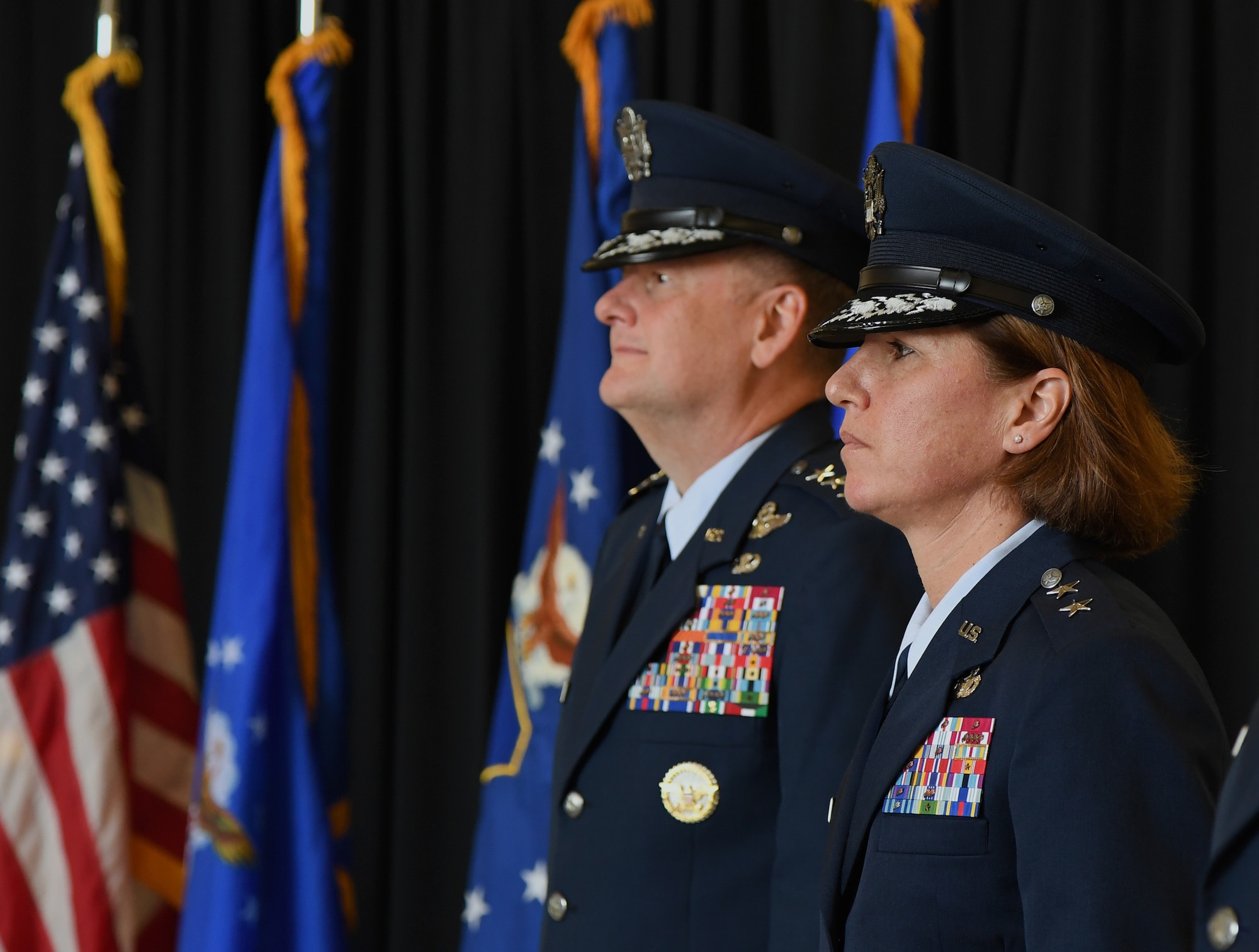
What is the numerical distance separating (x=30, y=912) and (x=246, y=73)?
1764 mm

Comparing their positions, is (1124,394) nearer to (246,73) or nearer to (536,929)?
(536,929)

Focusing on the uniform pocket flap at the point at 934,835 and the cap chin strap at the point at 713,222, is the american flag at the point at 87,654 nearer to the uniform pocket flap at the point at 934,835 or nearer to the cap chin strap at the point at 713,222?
the cap chin strap at the point at 713,222

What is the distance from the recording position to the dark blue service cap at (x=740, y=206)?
5.85ft

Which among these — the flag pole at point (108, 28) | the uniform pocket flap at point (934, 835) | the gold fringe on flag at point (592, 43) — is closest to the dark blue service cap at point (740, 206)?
the gold fringe on flag at point (592, 43)

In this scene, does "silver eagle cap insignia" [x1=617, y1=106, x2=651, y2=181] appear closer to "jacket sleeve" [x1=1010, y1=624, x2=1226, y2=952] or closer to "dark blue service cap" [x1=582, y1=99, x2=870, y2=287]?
"dark blue service cap" [x1=582, y1=99, x2=870, y2=287]

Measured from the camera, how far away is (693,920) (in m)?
1.52

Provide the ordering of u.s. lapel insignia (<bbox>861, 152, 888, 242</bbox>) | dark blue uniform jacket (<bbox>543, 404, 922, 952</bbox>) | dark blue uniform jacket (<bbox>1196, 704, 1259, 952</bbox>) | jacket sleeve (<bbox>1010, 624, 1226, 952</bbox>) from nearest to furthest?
1. dark blue uniform jacket (<bbox>1196, 704, 1259, 952</bbox>)
2. jacket sleeve (<bbox>1010, 624, 1226, 952</bbox>)
3. u.s. lapel insignia (<bbox>861, 152, 888, 242</bbox>)
4. dark blue uniform jacket (<bbox>543, 404, 922, 952</bbox>)

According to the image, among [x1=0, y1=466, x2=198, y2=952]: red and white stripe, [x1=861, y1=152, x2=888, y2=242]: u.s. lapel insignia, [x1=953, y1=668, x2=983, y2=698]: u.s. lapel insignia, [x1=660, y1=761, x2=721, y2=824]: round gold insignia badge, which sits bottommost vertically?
[x1=0, y1=466, x2=198, y2=952]: red and white stripe

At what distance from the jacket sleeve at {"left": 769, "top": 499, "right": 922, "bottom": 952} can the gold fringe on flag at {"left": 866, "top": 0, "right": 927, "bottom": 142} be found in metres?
0.93

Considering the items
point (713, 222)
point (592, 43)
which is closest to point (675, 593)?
point (713, 222)

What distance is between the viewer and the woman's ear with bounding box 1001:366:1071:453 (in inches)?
46.6

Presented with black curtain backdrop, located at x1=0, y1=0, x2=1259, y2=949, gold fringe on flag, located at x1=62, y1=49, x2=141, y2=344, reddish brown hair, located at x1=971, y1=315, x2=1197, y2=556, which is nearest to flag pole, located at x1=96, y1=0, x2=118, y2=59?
gold fringe on flag, located at x1=62, y1=49, x2=141, y2=344

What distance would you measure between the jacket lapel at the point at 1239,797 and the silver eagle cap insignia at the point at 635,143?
1246 millimetres

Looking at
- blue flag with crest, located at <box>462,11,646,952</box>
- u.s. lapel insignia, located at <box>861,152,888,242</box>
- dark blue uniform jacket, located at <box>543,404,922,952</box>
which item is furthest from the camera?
blue flag with crest, located at <box>462,11,646,952</box>
